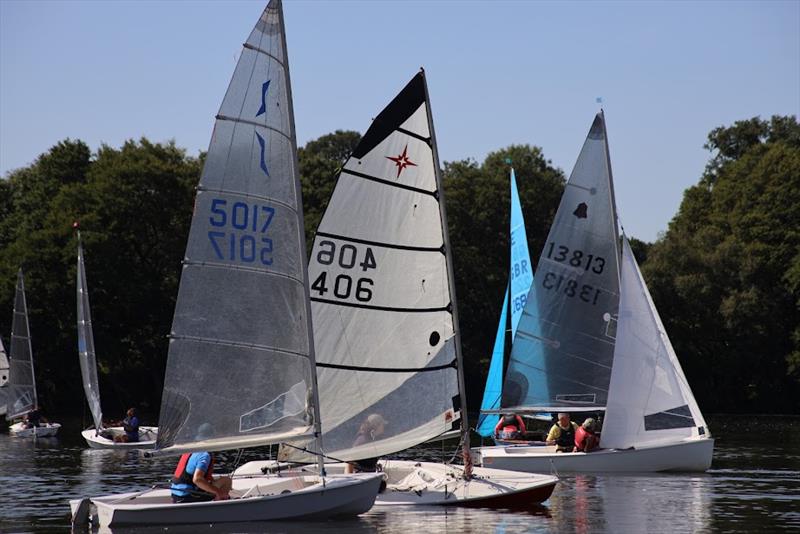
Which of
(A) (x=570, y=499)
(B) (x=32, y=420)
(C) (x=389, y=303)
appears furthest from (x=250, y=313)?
(B) (x=32, y=420)

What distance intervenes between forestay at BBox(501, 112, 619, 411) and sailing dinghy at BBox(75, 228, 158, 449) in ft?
54.3

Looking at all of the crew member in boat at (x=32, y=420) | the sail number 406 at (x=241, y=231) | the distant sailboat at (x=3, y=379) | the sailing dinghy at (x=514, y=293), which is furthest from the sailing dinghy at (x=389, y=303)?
the distant sailboat at (x=3, y=379)

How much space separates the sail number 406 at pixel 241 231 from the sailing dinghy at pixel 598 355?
1176 centimetres

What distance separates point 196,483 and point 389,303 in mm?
5627

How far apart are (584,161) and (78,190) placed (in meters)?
43.0

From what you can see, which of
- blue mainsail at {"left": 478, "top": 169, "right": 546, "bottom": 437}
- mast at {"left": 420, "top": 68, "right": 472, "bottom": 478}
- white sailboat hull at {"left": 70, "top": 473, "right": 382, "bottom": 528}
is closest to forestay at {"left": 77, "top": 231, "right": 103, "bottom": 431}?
blue mainsail at {"left": 478, "top": 169, "right": 546, "bottom": 437}

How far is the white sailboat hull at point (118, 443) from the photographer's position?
45.8m

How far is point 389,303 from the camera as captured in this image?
83.4 feet

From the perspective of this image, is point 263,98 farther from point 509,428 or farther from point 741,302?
point 741,302

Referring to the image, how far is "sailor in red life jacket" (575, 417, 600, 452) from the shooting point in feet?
108

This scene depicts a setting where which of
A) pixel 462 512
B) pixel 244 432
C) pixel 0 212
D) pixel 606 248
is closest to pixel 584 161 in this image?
pixel 606 248

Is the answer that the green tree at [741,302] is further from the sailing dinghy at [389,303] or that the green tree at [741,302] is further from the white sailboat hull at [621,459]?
the sailing dinghy at [389,303]

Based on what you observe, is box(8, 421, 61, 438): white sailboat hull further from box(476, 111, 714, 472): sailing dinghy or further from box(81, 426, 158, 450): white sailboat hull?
box(476, 111, 714, 472): sailing dinghy

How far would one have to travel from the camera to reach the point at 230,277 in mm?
22359
